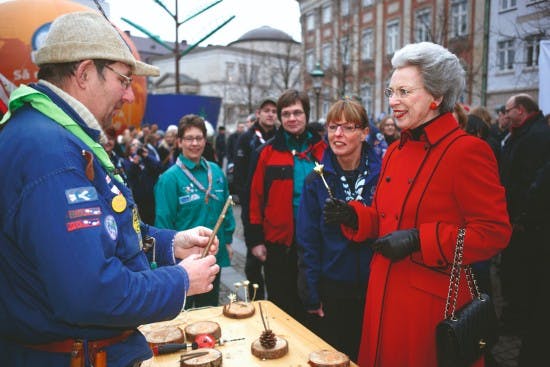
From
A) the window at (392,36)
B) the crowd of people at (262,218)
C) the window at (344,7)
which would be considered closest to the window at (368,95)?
the window at (392,36)

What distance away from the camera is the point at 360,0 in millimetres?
34531

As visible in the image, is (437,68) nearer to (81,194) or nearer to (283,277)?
(81,194)

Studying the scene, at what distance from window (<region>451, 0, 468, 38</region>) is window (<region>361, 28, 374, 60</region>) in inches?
322

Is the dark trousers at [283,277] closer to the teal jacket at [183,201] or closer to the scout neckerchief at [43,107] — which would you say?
the teal jacket at [183,201]

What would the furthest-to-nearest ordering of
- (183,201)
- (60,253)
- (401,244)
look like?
1. (183,201)
2. (401,244)
3. (60,253)

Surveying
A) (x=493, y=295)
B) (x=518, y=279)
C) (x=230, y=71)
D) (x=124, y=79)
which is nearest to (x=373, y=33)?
(x=230, y=71)

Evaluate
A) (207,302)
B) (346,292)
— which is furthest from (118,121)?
(346,292)

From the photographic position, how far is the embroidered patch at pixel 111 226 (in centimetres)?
147

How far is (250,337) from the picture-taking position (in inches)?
96.4

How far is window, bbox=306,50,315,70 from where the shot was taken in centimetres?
4178

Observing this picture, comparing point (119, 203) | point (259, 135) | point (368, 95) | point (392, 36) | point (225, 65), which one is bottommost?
point (119, 203)

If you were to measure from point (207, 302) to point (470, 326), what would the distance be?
2672 millimetres

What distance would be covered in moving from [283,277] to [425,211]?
2.33 m

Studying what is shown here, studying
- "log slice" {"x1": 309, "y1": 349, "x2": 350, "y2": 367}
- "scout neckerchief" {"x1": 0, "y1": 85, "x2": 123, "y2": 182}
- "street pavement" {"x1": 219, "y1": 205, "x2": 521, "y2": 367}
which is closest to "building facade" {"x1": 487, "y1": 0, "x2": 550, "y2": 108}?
"street pavement" {"x1": 219, "y1": 205, "x2": 521, "y2": 367}
